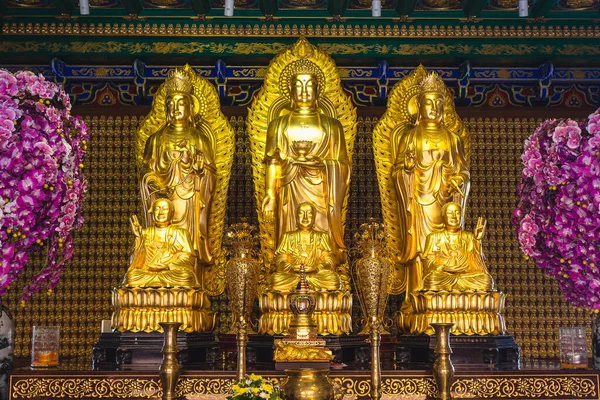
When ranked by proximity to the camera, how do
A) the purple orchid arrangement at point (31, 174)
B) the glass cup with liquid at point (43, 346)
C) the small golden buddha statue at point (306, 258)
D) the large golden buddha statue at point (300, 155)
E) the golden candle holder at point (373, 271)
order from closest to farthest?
1. the purple orchid arrangement at point (31, 174)
2. the glass cup with liquid at point (43, 346)
3. the golden candle holder at point (373, 271)
4. the small golden buddha statue at point (306, 258)
5. the large golden buddha statue at point (300, 155)

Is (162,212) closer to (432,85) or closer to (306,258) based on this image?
(306,258)

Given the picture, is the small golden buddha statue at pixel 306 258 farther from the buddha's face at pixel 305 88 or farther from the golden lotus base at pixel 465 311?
the buddha's face at pixel 305 88

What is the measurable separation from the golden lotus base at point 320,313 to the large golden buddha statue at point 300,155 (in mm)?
152

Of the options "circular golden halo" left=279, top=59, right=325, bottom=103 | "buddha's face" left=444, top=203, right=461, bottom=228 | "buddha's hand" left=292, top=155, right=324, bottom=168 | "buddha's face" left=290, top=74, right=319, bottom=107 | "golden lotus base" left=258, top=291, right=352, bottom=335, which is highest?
"circular golden halo" left=279, top=59, right=325, bottom=103

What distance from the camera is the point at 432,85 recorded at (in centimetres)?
672

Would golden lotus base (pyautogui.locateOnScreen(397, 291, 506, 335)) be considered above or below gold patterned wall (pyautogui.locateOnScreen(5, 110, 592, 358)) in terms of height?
below

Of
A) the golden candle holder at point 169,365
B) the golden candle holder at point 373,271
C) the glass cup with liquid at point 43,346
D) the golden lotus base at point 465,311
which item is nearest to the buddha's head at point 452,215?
the golden candle holder at point 373,271

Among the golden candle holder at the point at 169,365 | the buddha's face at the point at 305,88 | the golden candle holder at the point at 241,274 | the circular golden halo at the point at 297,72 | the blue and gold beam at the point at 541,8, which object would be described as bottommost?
the golden candle holder at the point at 169,365

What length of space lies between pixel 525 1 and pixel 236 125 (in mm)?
2701

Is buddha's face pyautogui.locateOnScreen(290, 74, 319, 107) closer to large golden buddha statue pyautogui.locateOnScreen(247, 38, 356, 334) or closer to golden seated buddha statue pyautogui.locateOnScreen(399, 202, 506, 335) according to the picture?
large golden buddha statue pyautogui.locateOnScreen(247, 38, 356, 334)

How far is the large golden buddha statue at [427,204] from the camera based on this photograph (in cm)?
587

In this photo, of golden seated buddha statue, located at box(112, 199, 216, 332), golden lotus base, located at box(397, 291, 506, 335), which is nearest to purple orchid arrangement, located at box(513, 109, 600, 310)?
golden lotus base, located at box(397, 291, 506, 335)

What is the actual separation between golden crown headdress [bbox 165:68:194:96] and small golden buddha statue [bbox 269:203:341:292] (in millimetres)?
1304

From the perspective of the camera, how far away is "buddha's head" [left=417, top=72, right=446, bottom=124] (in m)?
6.70
